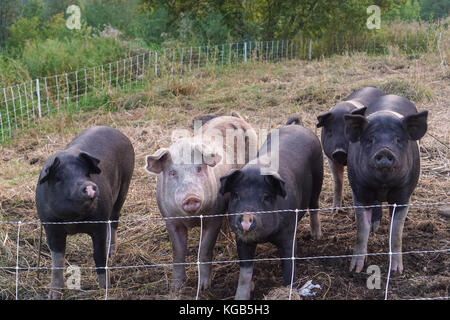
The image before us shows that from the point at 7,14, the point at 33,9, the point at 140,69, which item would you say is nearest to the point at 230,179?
the point at 140,69

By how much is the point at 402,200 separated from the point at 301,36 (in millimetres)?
13204

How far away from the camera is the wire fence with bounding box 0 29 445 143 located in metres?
9.73

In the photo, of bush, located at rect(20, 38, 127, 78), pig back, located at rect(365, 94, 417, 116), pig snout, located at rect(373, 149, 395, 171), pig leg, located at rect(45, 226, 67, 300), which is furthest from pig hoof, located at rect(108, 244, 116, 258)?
bush, located at rect(20, 38, 127, 78)

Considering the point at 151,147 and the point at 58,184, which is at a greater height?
the point at 58,184

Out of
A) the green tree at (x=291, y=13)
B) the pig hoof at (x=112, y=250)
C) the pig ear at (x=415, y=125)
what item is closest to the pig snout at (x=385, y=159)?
the pig ear at (x=415, y=125)

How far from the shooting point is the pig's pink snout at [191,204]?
4309 millimetres

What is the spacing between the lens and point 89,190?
13.6 feet

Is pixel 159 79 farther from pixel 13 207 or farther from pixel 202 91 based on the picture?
pixel 13 207

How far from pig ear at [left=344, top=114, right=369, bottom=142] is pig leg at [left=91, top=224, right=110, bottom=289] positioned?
6.72ft

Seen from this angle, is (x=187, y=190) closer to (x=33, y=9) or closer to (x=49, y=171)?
(x=49, y=171)

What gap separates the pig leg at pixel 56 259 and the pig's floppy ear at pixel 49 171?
444mm

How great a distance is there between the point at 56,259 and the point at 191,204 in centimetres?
121
